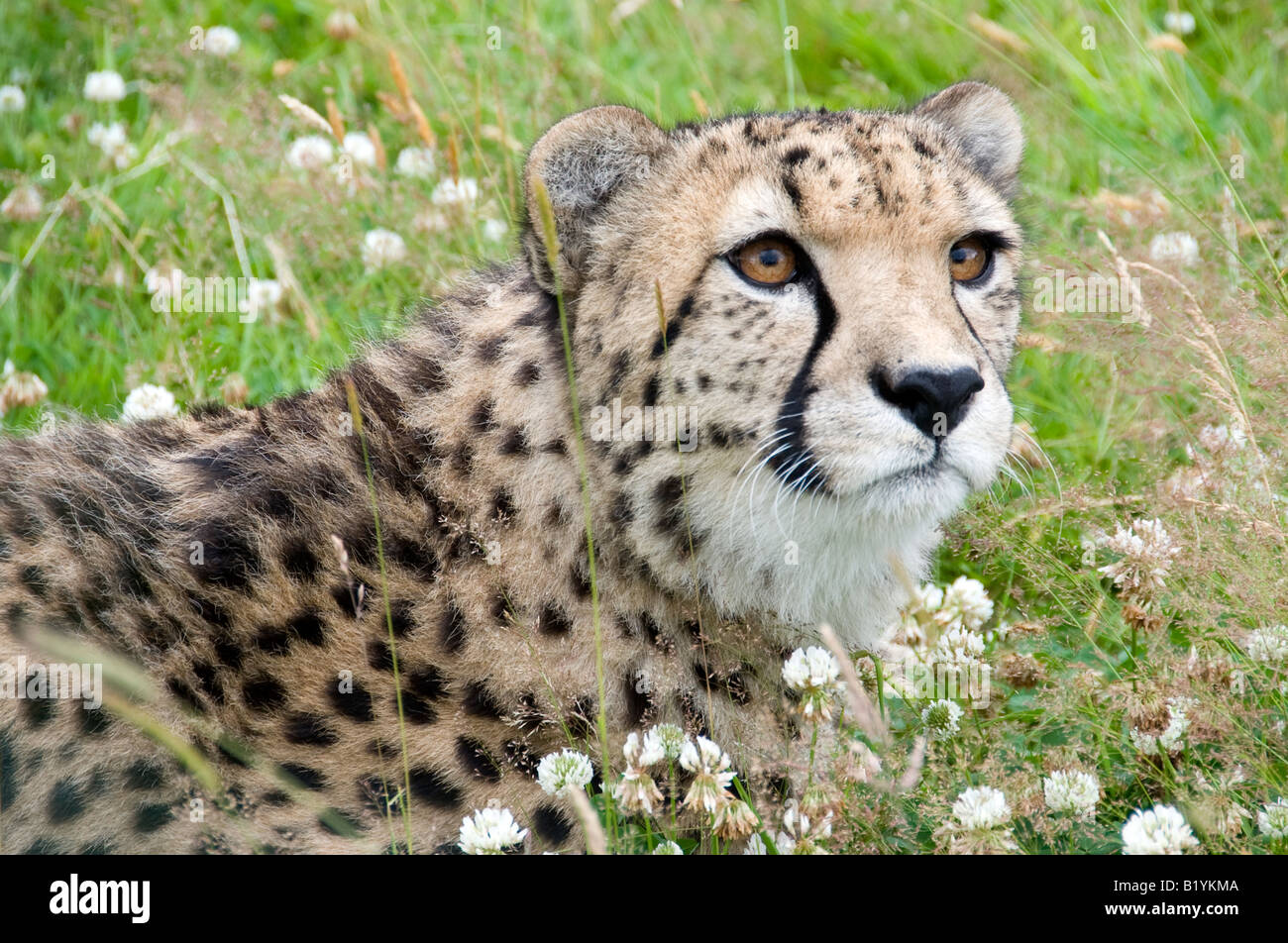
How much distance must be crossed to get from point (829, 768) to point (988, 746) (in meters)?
0.44

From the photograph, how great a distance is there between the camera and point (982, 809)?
3088 millimetres

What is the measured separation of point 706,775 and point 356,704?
0.94m

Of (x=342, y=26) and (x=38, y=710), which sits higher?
(x=342, y=26)

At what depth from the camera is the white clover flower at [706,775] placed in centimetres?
303

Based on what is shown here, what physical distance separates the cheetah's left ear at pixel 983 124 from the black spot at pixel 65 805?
9.23 ft

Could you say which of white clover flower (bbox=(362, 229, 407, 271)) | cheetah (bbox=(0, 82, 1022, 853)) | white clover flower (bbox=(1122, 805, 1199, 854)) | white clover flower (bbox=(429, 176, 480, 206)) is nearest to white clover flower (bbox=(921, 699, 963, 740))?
cheetah (bbox=(0, 82, 1022, 853))

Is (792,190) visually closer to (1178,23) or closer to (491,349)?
(491,349)

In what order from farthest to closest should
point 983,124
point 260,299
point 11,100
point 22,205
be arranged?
point 11,100 < point 22,205 < point 260,299 < point 983,124

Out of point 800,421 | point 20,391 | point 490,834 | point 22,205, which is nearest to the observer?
point 490,834

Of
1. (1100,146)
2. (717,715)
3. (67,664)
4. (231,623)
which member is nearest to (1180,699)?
(717,715)

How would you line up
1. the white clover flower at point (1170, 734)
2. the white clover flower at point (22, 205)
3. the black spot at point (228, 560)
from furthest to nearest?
1. the white clover flower at point (22, 205)
2. the black spot at point (228, 560)
3. the white clover flower at point (1170, 734)

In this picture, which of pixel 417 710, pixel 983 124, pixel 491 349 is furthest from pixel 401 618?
pixel 983 124

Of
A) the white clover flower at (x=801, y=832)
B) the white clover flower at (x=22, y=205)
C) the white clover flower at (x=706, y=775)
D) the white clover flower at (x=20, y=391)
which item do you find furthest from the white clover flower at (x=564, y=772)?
the white clover flower at (x=22, y=205)

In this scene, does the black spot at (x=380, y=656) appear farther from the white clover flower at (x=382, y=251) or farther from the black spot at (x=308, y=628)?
the white clover flower at (x=382, y=251)
